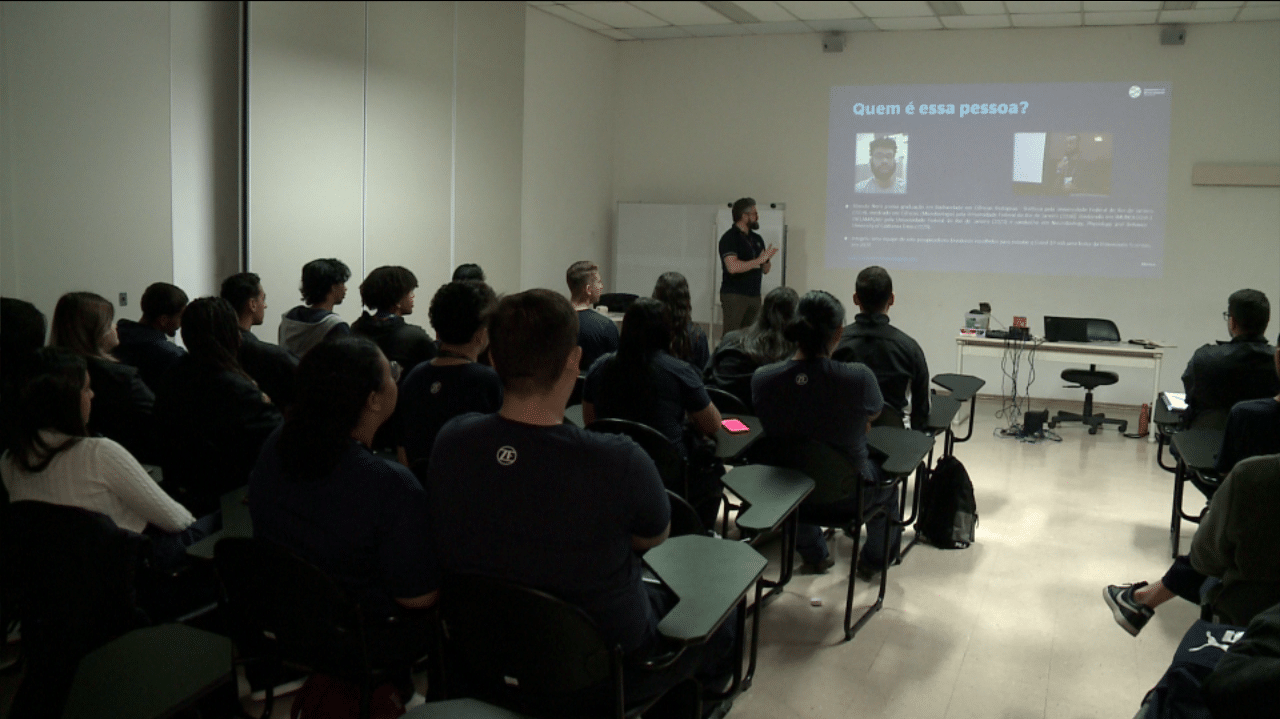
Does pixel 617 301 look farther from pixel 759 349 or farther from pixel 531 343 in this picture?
pixel 531 343

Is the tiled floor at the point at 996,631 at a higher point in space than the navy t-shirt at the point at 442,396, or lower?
lower

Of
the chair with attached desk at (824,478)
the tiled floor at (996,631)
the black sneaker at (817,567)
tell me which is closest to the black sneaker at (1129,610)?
the tiled floor at (996,631)

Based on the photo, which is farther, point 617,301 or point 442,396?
point 617,301

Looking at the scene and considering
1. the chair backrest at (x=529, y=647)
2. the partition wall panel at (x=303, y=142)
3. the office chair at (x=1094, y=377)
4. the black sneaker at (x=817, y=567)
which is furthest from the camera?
the office chair at (x=1094, y=377)

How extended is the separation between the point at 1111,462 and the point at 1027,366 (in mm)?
2205

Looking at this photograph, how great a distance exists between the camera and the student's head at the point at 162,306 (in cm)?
354

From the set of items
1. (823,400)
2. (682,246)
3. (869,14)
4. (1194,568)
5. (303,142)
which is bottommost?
(1194,568)

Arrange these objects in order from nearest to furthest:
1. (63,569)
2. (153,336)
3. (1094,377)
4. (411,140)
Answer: (63,569) < (153,336) < (411,140) < (1094,377)

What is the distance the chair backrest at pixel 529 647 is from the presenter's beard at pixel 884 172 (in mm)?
7207

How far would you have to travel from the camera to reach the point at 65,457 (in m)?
2.08

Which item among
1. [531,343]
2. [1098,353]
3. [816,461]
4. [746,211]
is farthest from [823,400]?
[746,211]

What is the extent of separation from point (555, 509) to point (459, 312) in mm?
1204

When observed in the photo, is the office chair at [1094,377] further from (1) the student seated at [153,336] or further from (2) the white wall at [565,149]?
(1) the student seated at [153,336]

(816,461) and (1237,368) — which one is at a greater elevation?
(1237,368)
